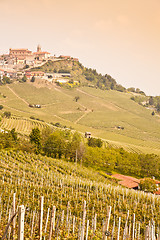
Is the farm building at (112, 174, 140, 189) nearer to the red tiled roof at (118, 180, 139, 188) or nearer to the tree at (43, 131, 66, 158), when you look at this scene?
the red tiled roof at (118, 180, 139, 188)

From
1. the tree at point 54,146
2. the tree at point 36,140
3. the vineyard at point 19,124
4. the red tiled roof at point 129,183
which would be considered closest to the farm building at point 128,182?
the red tiled roof at point 129,183

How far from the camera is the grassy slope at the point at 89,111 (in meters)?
91.2

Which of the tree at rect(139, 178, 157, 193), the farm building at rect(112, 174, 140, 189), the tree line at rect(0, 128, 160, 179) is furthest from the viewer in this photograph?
the tree line at rect(0, 128, 160, 179)

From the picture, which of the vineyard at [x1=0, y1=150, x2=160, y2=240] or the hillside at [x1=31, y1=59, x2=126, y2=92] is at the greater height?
the hillside at [x1=31, y1=59, x2=126, y2=92]

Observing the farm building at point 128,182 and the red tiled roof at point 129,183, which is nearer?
the red tiled roof at point 129,183

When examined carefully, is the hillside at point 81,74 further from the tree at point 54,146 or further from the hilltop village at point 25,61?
the tree at point 54,146

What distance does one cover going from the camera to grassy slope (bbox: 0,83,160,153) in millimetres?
91188

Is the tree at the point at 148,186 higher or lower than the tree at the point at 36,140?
lower

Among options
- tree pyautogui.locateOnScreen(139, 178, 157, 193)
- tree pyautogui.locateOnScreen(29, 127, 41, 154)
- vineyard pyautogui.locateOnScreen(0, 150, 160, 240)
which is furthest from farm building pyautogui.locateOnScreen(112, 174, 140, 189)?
vineyard pyautogui.locateOnScreen(0, 150, 160, 240)

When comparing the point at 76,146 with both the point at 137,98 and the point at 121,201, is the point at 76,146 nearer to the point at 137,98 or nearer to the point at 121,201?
the point at 121,201

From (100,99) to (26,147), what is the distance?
103m

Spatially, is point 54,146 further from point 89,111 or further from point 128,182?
point 89,111

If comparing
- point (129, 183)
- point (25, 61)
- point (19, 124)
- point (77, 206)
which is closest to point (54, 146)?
point (129, 183)

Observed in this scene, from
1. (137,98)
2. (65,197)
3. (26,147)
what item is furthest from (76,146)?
(137,98)
